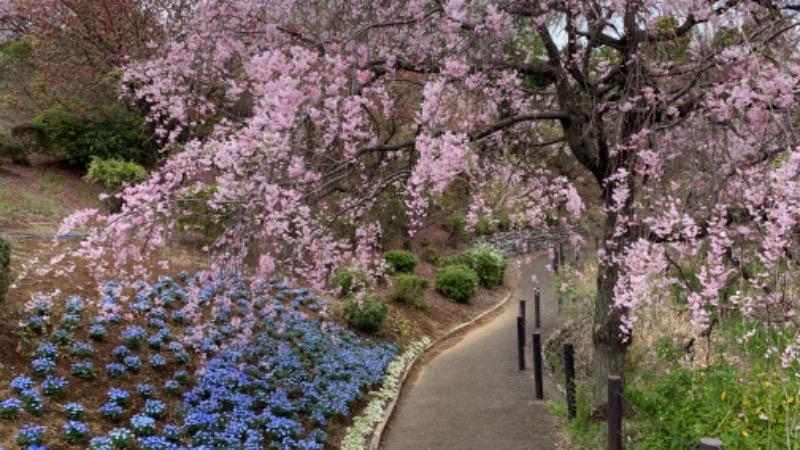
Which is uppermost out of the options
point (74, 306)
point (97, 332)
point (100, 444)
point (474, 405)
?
point (74, 306)

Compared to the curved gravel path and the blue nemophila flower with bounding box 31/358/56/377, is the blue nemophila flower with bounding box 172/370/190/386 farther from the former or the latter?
the curved gravel path

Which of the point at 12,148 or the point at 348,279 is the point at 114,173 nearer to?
the point at 12,148

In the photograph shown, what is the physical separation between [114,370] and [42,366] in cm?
64

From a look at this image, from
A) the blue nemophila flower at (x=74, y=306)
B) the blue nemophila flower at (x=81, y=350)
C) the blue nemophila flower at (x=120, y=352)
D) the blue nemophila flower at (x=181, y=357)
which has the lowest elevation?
the blue nemophila flower at (x=181, y=357)

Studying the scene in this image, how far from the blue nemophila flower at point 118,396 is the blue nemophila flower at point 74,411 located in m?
0.36

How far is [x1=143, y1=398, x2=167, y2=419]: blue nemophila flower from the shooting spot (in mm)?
5324

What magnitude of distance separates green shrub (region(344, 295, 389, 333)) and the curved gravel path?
1.06 m

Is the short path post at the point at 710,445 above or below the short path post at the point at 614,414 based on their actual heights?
above

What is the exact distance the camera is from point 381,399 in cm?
768

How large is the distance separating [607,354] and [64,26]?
46.6ft

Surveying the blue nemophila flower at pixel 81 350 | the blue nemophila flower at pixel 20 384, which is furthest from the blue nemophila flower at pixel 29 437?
the blue nemophila flower at pixel 81 350

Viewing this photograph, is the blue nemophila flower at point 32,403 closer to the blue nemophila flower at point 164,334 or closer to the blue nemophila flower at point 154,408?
the blue nemophila flower at point 154,408

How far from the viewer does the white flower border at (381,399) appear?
21.0 feet

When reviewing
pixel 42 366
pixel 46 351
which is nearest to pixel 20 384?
pixel 42 366
